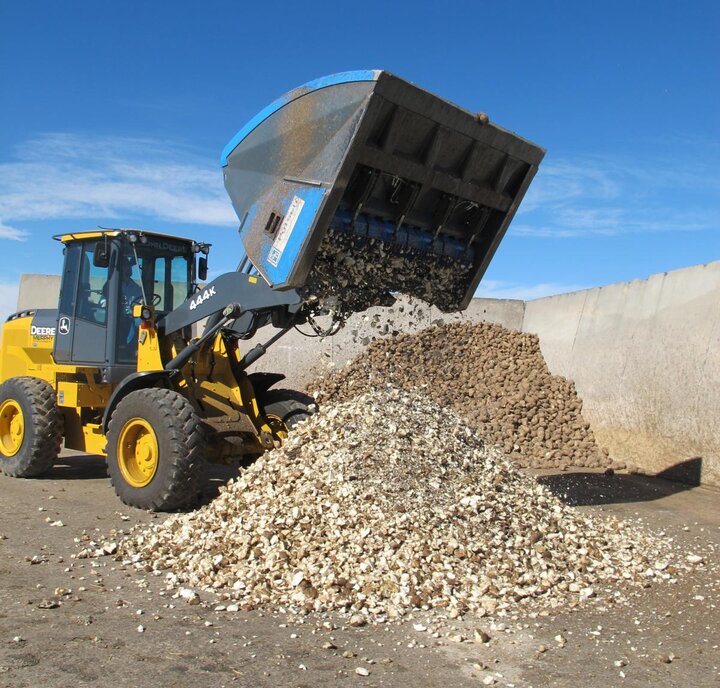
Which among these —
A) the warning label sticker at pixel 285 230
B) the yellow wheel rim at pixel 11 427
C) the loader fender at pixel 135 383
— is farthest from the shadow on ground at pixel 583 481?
the warning label sticker at pixel 285 230

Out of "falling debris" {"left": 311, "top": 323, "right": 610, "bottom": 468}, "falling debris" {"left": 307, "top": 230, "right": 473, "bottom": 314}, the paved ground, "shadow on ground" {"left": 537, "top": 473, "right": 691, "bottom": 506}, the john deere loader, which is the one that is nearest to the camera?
the paved ground

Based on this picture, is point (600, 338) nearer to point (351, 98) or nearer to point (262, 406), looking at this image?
point (262, 406)

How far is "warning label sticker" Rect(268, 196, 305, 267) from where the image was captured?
18.5 ft

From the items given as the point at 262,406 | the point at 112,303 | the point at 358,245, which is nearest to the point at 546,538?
the point at 358,245

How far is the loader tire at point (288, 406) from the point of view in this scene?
729cm

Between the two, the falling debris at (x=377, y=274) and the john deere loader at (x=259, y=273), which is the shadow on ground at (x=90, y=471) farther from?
the falling debris at (x=377, y=274)

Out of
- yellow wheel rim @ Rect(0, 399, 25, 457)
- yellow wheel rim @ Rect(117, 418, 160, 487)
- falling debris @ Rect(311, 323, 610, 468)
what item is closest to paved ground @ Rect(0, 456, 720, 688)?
yellow wheel rim @ Rect(117, 418, 160, 487)

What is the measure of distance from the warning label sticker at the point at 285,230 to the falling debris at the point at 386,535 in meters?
1.39

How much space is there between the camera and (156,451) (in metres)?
6.32

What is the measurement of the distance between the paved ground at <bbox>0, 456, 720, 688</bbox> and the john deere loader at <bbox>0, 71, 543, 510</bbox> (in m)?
1.80

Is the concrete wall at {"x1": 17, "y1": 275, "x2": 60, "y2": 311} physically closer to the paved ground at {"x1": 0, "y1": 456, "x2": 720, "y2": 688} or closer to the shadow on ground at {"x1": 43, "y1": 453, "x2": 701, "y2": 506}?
the shadow on ground at {"x1": 43, "y1": 453, "x2": 701, "y2": 506}

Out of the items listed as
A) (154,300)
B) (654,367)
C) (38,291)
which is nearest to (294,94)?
(154,300)

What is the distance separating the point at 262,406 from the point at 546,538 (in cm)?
330

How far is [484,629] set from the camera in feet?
13.3
